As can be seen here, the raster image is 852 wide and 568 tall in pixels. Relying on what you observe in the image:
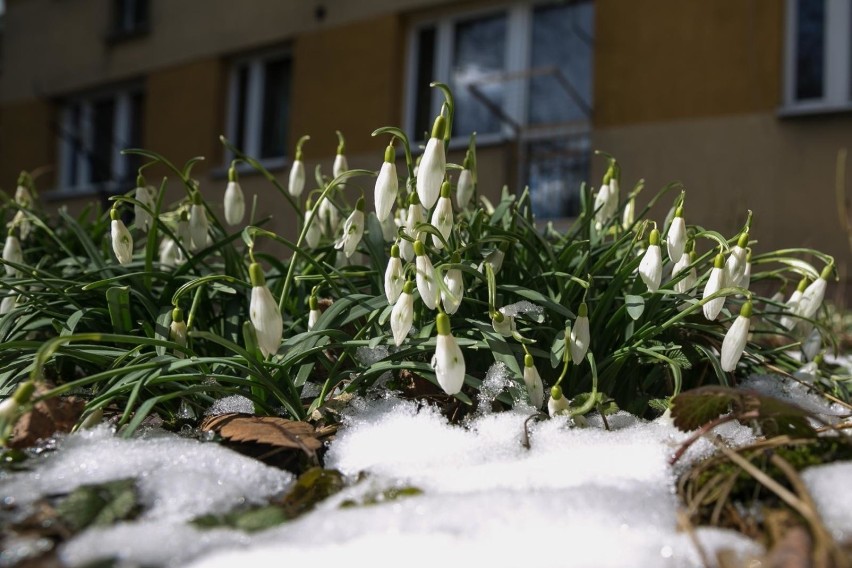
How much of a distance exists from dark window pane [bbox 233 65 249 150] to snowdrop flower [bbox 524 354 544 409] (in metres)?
7.71

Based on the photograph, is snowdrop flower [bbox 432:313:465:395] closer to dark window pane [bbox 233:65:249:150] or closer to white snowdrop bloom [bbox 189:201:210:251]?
white snowdrop bloom [bbox 189:201:210:251]

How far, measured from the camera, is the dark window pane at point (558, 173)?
6.68 meters

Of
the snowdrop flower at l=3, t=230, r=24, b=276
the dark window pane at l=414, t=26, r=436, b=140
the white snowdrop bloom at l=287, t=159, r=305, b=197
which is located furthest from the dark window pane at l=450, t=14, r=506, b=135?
the snowdrop flower at l=3, t=230, r=24, b=276

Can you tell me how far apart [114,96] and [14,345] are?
9.46 meters

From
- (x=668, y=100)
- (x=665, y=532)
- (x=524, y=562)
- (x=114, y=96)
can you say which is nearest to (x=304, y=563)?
(x=524, y=562)

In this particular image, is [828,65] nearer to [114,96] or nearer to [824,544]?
[824,544]

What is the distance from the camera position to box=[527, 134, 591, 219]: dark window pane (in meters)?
6.68

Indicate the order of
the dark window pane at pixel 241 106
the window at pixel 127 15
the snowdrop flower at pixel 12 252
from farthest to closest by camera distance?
the window at pixel 127 15
the dark window pane at pixel 241 106
the snowdrop flower at pixel 12 252

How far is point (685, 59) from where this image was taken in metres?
6.14

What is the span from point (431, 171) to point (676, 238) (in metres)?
0.45

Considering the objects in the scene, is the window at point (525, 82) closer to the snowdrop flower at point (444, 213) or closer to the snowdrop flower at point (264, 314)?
the snowdrop flower at point (444, 213)

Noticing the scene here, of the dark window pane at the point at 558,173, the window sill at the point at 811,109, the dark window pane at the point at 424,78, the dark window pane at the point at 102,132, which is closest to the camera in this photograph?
the window sill at the point at 811,109

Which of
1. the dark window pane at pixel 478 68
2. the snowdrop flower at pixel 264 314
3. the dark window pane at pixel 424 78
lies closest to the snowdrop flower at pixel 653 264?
the snowdrop flower at pixel 264 314

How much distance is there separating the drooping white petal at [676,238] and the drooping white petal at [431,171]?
1.36ft
